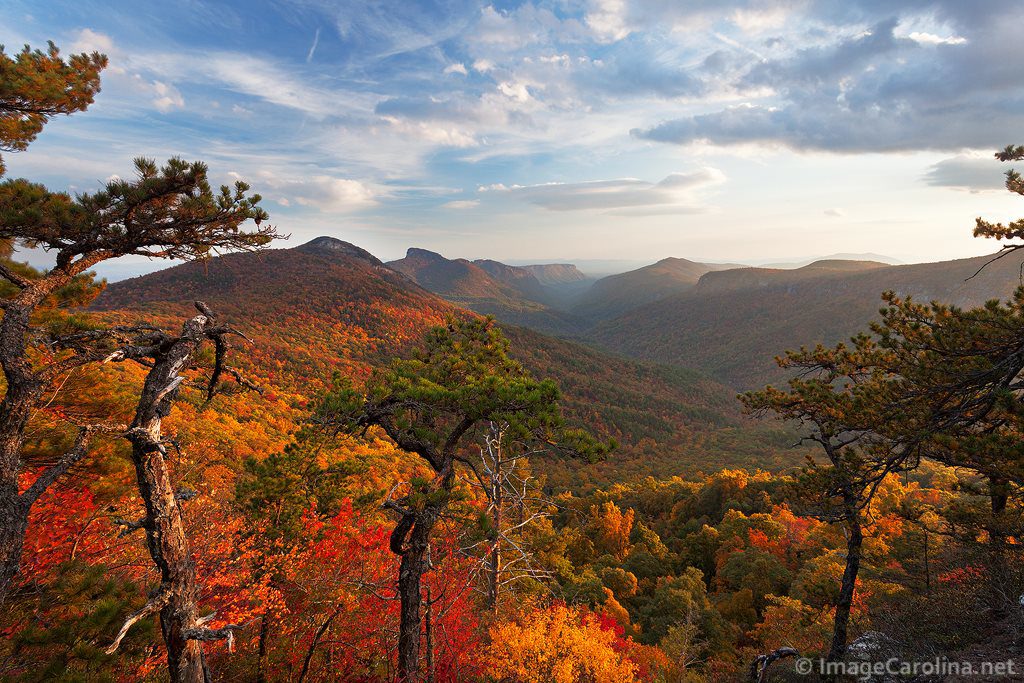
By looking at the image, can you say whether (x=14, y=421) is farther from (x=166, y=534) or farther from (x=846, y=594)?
(x=846, y=594)

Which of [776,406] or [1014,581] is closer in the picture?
[1014,581]

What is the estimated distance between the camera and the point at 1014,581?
30.6ft

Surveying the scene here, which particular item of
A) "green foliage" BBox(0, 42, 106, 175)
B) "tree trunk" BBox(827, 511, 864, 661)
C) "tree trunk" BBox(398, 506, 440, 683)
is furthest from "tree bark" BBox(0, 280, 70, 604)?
"tree trunk" BBox(827, 511, 864, 661)

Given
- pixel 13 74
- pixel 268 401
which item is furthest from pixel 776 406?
pixel 268 401

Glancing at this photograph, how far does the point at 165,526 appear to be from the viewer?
6445mm

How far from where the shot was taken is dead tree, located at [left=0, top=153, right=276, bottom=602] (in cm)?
596

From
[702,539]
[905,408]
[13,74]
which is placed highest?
[13,74]

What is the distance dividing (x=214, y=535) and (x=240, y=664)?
4543 millimetres

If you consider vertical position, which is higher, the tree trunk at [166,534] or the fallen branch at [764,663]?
the tree trunk at [166,534]

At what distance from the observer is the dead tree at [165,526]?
6238 millimetres

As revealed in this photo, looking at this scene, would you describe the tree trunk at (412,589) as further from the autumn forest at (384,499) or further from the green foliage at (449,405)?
the green foliage at (449,405)

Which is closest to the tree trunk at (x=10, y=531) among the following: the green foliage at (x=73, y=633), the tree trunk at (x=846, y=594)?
the green foliage at (x=73, y=633)

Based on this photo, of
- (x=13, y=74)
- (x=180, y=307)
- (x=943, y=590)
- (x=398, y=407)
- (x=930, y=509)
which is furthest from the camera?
(x=180, y=307)

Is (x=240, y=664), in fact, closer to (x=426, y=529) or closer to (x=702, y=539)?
(x=426, y=529)
